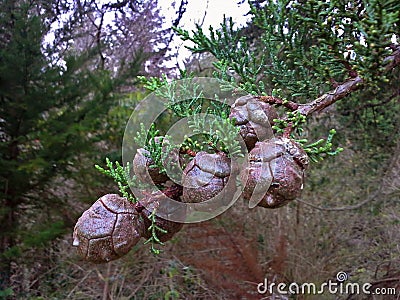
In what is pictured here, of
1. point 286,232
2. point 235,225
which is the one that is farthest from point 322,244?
point 235,225

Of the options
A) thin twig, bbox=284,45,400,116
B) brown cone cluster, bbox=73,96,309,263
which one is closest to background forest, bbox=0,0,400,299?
thin twig, bbox=284,45,400,116

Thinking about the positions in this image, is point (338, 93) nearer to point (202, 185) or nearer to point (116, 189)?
point (202, 185)

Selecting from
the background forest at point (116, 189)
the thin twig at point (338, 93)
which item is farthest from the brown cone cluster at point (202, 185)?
the background forest at point (116, 189)

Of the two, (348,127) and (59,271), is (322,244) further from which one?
(59,271)

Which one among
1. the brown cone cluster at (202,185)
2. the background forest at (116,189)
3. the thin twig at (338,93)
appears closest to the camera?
the brown cone cluster at (202,185)

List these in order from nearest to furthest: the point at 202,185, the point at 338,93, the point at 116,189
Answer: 1. the point at 202,185
2. the point at 338,93
3. the point at 116,189

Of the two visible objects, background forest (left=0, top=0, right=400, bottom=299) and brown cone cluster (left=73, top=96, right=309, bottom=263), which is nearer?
brown cone cluster (left=73, top=96, right=309, bottom=263)

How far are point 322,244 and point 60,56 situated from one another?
2.94 metres

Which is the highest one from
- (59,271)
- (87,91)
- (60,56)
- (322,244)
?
(60,56)

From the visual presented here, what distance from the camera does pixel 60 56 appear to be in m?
4.07

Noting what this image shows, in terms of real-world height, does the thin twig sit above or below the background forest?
below

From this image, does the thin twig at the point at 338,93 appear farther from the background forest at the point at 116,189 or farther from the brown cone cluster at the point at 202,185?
the background forest at the point at 116,189

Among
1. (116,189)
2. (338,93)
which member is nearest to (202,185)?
(338,93)

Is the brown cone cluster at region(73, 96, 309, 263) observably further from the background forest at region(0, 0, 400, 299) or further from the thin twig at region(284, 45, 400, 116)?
the background forest at region(0, 0, 400, 299)
